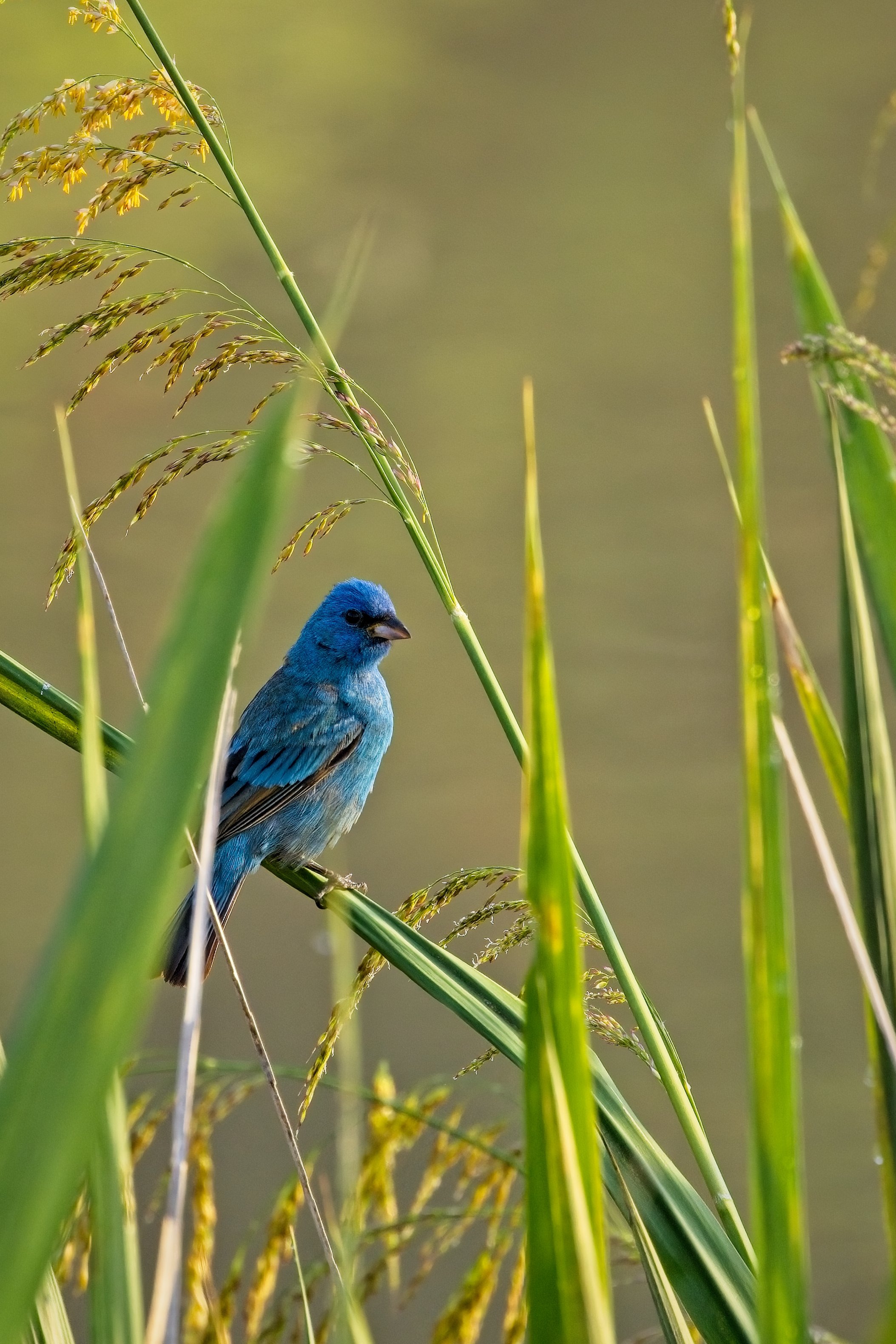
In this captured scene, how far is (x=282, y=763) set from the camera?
2076 millimetres

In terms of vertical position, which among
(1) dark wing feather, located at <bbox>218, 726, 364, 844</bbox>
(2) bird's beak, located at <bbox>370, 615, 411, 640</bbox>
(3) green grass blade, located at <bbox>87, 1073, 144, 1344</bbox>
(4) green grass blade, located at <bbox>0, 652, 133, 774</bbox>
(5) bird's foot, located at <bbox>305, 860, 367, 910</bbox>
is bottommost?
(3) green grass blade, located at <bbox>87, 1073, 144, 1344</bbox>

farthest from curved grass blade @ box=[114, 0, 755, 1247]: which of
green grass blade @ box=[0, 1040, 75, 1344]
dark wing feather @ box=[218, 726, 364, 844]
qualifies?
dark wing feather @ box=[218, 726, 364, 844]

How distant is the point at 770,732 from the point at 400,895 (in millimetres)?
2965

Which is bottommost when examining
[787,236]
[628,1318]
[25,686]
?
[628,1318]

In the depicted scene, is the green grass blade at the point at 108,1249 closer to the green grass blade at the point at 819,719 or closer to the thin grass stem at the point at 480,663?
the thin grass stem at the point at 480,663

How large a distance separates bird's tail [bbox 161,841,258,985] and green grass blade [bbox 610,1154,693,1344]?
3.19 feet

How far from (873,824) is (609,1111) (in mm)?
278

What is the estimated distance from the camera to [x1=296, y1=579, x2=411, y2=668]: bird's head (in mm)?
2227

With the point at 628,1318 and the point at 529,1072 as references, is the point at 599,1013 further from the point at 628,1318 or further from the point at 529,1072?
the point at 628,1318

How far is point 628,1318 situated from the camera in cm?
310

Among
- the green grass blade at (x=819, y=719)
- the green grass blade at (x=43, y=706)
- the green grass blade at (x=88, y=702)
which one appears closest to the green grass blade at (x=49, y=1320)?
the green grass blade at (x=88, y=702)

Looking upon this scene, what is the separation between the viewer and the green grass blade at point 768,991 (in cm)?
53

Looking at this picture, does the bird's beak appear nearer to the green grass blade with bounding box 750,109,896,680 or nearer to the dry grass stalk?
the dry grass stalk

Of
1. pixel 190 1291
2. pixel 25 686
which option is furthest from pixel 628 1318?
pixel 25 686
